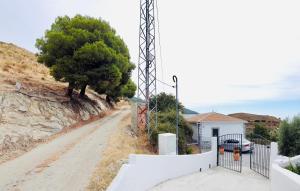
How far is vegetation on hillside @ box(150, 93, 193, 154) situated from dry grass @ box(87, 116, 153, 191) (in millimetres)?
994

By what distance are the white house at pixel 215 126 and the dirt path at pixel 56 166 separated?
17.8 meters

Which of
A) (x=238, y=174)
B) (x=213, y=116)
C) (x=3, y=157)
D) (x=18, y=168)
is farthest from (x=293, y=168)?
(x=213, y=116)

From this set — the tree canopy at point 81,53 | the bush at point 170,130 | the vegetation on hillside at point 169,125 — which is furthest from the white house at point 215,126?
the tree canopy at point 81,53

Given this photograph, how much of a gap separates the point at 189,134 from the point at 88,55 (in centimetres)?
→ 1272

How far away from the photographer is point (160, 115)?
2773 centimetres

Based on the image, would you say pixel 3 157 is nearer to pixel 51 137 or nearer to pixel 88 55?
pixel 51 137

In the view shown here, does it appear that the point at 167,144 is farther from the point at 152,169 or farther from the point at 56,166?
the point at 56,166

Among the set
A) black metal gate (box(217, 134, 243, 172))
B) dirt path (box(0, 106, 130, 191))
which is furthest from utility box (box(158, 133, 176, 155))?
black metal gate (box(217, 134, 243, 172))

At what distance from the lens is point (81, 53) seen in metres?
25.0

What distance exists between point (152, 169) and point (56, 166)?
A: 3.79 m

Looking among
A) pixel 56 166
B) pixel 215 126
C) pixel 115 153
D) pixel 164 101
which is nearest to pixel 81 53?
pixel 115 153

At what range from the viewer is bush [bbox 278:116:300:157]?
1888 cm

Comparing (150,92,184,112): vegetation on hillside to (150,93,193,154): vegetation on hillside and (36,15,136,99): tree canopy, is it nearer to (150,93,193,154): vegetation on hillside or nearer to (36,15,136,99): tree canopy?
(150,93,193,154): vegetation on hillside

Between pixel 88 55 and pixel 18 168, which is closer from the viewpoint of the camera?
pixel 18 168
